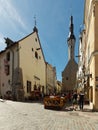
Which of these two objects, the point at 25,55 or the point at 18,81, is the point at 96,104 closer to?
the point at 18,81

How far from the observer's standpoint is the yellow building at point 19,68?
35.8 meters

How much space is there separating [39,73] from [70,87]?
30.3 m

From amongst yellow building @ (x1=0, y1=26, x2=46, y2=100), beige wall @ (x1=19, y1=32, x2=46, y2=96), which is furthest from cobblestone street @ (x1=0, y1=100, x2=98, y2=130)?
beige wall @ (x1=19, y1=32, x2=46, y2=96)

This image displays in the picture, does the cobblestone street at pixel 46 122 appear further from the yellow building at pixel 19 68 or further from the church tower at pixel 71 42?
the church tower at pixel 71 42

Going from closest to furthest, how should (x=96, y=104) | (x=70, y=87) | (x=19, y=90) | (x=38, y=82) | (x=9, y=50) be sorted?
1. (x=96, y=104)
2. (x=19, y=90)
3. (x=9, y=50)
4. (x=38, y=82)
5. (x=70, y=87)

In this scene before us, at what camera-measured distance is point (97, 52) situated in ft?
63.3

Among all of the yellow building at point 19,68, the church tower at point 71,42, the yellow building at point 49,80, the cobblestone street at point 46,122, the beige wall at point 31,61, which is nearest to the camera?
the cobblestone street at point 46,122

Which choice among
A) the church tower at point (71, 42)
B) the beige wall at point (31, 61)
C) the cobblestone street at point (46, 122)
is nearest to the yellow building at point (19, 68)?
the beige wall at point (31, 61)

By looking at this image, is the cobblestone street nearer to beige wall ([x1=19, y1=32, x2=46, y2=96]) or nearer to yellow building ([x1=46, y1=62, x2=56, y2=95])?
beige wall ([x1=19, y1=32, x2=46, y2=96])

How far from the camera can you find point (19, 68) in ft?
119

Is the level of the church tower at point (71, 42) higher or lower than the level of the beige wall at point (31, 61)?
higher

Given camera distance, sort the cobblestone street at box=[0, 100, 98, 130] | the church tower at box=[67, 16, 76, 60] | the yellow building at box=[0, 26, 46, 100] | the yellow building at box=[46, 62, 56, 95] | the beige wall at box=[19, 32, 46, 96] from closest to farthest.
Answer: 1. the cobblestone street at box=[0, 100, 98, 130]
2. the yellow building at box=[0, 26, 46, 100]
3. the beige wall at box=[19, 32, 46, 96]
4. the yellow building at box=[46, 62, 56, 95]
5. the church tower at box=[67, 16, 76, 60]

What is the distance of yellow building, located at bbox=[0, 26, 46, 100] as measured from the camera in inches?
1408

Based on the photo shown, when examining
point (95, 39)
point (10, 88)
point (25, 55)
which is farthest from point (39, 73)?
point (95, 39)
